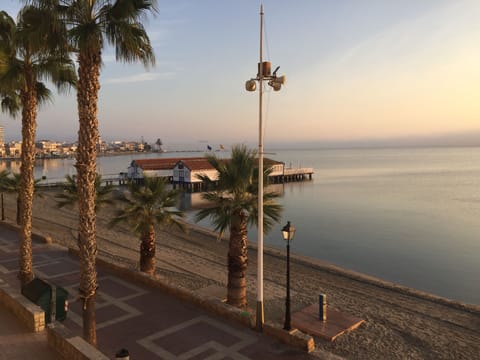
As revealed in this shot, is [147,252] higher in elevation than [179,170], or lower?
lower

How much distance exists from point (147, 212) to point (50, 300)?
5.82 m

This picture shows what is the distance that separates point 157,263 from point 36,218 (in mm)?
22194

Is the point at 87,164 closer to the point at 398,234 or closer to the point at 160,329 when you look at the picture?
the point at 160,329

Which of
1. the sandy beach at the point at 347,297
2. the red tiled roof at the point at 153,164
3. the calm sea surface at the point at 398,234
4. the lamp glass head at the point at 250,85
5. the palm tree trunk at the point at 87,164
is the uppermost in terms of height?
the lamp glass head at the point at 250,85

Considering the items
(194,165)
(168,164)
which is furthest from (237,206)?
(168,164)

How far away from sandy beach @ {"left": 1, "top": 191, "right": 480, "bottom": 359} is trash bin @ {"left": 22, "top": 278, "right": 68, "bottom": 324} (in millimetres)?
7568

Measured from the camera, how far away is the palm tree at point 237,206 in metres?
12.6

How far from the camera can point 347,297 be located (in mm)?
18828

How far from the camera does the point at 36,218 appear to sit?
37.4 meters

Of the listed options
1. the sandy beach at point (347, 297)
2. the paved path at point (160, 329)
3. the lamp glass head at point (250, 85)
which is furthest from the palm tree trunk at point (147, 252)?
the lamp glass head at point (250, 85)

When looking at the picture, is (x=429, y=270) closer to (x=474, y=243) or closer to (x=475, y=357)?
(x=474, y=243)

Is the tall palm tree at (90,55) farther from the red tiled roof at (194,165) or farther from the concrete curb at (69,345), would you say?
the red tiled roof at (194,165)

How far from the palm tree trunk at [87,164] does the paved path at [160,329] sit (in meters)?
1.53

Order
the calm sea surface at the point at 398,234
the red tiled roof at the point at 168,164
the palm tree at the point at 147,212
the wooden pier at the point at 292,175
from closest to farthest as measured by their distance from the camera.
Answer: the palm tree at the point at 147,212 < the calm sea surface at the point at 398,234 < the red tiled roof at the point at 168,164 < the wooden pier at the point at 292,175
